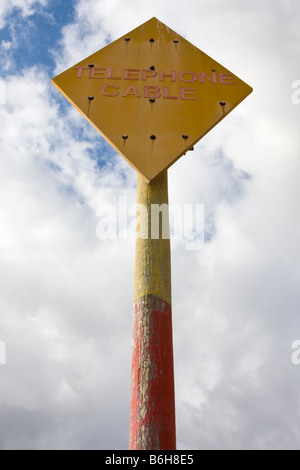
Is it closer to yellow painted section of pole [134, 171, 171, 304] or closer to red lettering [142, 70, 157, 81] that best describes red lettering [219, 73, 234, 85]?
red lettering [142, 70, 157, 81]

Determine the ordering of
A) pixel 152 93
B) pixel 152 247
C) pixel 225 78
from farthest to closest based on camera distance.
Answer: pixel 225 78 → pixel 152 93 → pixel 152 247

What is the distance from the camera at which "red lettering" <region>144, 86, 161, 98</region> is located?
5446mm

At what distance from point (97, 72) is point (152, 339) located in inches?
133

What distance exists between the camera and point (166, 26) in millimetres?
6320

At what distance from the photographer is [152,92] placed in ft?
17.9

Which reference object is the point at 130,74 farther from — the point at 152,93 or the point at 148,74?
the point at 152,93

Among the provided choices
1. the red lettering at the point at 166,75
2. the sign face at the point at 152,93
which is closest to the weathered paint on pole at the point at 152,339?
the sign face at the point at 152,93

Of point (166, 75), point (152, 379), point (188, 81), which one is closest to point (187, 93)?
point (188, 81)

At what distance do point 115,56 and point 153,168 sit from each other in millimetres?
1932

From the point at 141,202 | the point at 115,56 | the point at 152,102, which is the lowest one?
the point at 141,202

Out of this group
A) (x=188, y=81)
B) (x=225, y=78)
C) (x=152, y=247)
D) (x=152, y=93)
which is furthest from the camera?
(x=225, y=78)

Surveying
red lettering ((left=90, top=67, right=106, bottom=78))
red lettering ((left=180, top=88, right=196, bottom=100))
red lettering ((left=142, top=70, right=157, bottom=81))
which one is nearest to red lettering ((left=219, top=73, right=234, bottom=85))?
red lettering ((left=180, top=88, right=196, bottom=100))
